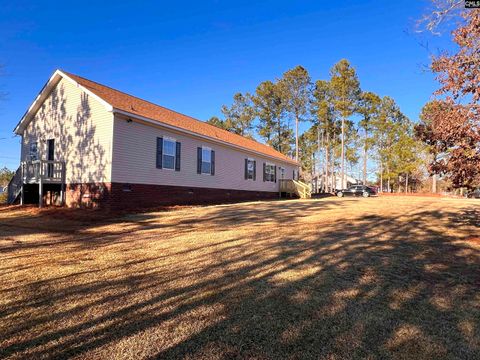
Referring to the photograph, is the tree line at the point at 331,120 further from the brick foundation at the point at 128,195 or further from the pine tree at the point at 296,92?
the brick foundation at the point at 128,195

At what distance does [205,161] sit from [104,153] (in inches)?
237

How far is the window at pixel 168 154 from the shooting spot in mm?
15836

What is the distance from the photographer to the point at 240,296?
13.1 ft

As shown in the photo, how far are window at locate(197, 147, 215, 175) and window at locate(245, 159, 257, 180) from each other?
4.21m

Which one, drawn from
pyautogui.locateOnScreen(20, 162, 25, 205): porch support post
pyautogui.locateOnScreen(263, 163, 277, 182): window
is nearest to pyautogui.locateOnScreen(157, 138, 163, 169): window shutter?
pyautogui.locateOnScreen(20, 162, 25, 205): porch support post

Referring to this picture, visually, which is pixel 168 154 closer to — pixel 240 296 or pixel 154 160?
pixel 154 160

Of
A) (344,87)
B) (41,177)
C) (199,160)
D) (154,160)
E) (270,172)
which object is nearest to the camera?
(41,177)

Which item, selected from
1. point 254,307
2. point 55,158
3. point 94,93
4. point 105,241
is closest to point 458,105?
point 254,307

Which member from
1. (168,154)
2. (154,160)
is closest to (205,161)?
(168,154)

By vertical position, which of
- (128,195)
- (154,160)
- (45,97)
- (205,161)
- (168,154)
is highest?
(45,97)

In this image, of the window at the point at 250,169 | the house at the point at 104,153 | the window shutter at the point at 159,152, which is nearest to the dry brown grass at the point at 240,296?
the house at the point at 104,153

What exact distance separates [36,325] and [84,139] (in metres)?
12.9

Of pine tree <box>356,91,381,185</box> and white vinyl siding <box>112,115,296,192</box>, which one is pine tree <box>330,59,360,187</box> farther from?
white vinyl siding <box>112,115,296,192</box>

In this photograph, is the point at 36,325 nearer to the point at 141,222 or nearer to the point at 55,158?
the point at 141,222
